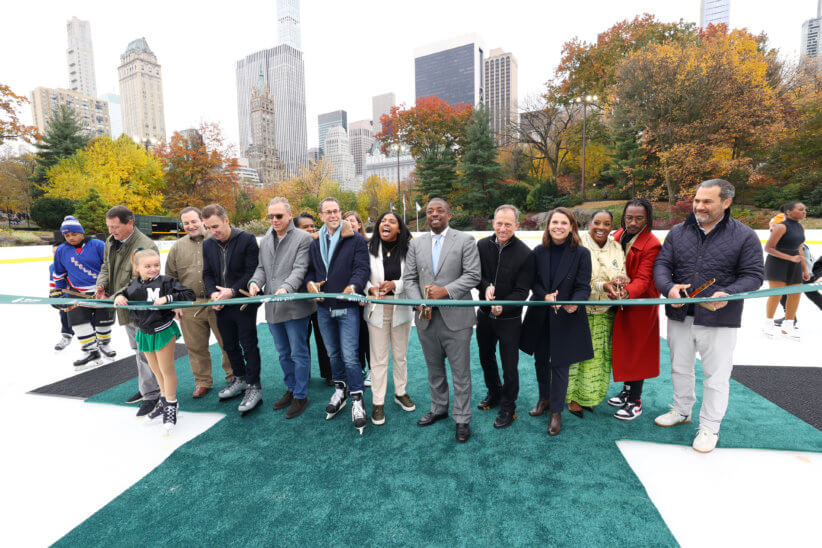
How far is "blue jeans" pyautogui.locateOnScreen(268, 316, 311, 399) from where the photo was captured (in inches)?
134

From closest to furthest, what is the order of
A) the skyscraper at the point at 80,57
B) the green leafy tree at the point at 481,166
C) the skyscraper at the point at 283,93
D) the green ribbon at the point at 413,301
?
the green ribbon at the point at 413,301 → the green leafy tree at the point at 481,166 → the skyscraper at the point at 283,93 → the skyscraper at the point at 80,57

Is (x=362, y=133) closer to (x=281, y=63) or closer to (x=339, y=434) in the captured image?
(x=281, y=63)

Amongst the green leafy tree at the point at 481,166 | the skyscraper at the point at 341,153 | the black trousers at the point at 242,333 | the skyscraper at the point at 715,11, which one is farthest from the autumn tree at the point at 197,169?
the skyscraper at the point at 715,11

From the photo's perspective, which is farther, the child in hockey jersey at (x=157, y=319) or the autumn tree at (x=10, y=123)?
the autumn tree at (x=10, y=123)

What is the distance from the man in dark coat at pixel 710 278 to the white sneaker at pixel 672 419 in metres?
0.29

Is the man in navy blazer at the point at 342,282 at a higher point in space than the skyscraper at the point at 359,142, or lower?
lower

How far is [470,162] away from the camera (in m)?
27.2

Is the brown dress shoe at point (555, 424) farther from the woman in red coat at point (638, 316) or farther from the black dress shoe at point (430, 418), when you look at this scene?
the black dress shoe at point (430, 418)

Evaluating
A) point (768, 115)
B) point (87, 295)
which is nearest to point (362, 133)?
point (768, 115)

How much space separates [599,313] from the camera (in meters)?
3.12

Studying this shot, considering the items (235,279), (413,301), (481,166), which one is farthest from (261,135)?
(413,301)

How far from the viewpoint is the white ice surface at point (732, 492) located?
2.00 meters

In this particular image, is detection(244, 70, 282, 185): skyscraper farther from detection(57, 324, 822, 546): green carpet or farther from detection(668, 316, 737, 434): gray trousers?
detection(668, 316, 737, 434): gray trousers

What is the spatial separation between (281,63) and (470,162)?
151026 mm
